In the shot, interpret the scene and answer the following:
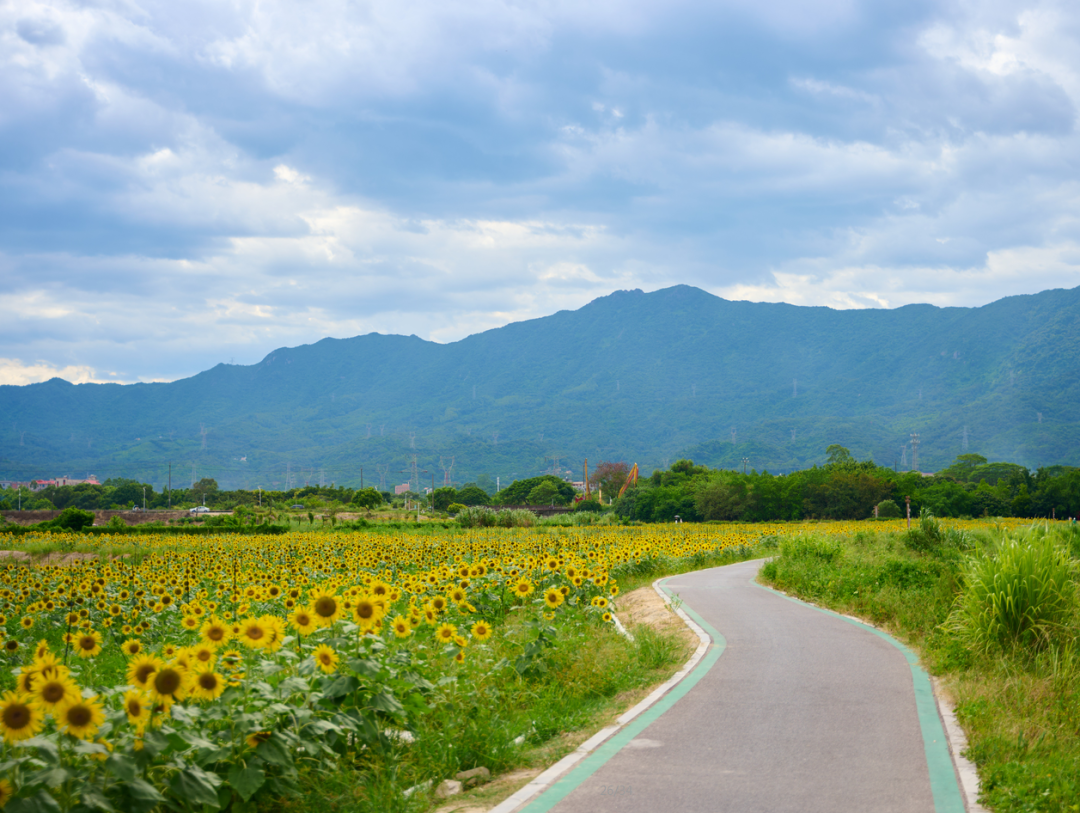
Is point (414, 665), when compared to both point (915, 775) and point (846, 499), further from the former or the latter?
point (846, 499)

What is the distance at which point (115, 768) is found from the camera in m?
4.05

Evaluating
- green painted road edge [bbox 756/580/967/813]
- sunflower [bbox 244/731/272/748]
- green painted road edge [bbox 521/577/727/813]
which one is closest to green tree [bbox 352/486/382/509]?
green painted road edge [bbox 521/577/727/813]

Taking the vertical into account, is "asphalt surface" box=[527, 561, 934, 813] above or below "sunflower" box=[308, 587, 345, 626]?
below

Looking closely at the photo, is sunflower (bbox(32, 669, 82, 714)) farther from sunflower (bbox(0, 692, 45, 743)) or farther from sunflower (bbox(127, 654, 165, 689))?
sunflower (bbox(127, 654, 165, 689))

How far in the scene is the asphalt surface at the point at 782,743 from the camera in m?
5.48

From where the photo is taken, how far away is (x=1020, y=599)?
9.53 metres

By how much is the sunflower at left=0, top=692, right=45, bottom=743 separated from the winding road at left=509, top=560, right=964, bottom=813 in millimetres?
2911

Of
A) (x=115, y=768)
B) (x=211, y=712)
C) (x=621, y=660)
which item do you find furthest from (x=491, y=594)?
(x=115, y=768)

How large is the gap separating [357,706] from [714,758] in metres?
2.76

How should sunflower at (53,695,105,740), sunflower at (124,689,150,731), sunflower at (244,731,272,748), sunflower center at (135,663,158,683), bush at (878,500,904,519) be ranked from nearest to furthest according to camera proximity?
1. sunflower at (53,695,105,740)
2. sunflower at (124,689,150,731)
3. sunflower center at (135,663,158,683)
4. sunflower at (244,731,272,748)
5. bush at (878,500,904,519)

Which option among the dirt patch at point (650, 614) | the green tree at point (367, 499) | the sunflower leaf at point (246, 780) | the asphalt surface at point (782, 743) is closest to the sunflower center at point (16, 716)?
the sunflower leaf at point (246, 780)

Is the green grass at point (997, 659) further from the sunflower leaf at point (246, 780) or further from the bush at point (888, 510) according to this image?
the bush at point (888, 510)

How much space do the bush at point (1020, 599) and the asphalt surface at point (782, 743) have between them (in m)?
1.02

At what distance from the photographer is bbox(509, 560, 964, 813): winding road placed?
548cm
